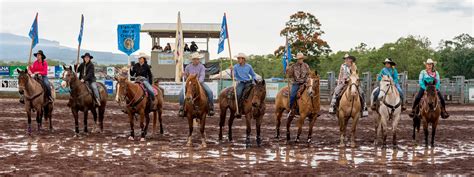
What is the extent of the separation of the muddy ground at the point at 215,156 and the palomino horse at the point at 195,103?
448 millimetres

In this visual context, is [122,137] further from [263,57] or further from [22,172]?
[263,57]

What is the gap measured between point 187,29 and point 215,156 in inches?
1232

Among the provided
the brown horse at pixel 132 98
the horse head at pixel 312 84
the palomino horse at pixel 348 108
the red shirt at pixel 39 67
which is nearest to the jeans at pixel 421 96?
the palomino horse at pixel 348 108

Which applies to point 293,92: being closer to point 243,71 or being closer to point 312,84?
point 312,84

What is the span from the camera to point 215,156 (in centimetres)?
1301

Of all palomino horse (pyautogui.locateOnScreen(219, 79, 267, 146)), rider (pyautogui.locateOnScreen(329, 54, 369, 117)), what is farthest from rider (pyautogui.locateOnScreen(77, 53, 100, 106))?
rider (pyautogui.locateOnScreen(329, 54, 369, 117))

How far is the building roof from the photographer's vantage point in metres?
43.6

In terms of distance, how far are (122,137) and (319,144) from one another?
5641 millimetres

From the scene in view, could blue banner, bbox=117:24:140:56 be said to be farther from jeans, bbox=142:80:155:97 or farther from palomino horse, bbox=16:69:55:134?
jeans, bbox=142:80:155:97

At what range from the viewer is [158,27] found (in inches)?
1753

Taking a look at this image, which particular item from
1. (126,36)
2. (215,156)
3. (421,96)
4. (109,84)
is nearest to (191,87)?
(215,156)

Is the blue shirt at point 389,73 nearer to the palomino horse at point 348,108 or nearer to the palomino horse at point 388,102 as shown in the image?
the palomino horse at point 388,102

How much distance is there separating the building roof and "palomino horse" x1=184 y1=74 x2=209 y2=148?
28.5 metres

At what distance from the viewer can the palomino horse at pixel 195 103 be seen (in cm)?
1451
